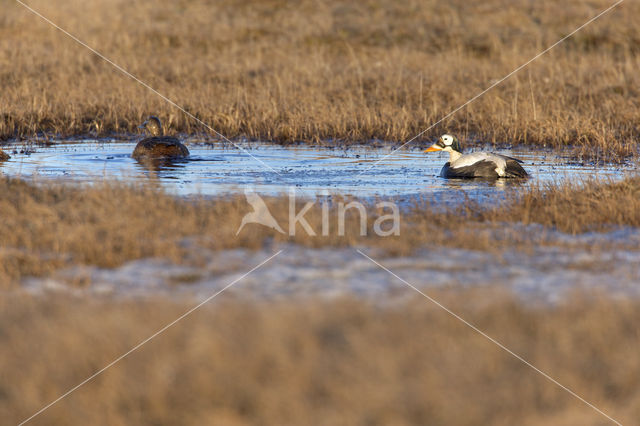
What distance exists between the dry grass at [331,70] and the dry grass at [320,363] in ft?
26.5

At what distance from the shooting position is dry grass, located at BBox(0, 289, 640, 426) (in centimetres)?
398

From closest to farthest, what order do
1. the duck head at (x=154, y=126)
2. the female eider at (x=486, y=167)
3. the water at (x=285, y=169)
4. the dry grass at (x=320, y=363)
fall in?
the dry grass at (x=320, y=363)
the water at (x=285, y=169)
the female eider at (x=486, y=167)
the duck head at (x=154, y=126)

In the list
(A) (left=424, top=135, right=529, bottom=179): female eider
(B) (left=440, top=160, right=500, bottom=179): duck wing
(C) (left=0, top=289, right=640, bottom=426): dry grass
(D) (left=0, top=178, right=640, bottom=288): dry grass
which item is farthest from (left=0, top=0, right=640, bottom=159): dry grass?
(C) (left=0, top=289, right=640, bottom=426): dry grass

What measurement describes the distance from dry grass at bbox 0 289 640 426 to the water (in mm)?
3791

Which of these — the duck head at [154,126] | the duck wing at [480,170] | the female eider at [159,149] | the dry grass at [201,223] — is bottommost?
the dry grass at [201,223]

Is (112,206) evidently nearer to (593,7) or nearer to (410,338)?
(410,338)

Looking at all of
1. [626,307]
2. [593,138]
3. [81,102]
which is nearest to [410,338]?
[626,307]

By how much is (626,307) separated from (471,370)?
1.49 meters

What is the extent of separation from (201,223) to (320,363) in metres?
3.26

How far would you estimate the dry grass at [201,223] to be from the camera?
6477 millimetres

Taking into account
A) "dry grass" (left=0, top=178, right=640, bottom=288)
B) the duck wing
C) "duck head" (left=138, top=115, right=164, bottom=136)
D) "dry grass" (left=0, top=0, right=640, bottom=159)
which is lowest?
"dry grass" (left=0, top=178, right=640, bottom=288)

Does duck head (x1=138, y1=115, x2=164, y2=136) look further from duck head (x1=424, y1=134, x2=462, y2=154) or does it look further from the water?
duck head (x1=424, y1=134, x2=462, y2=154)

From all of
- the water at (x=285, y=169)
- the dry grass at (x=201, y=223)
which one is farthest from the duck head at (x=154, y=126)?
the dry grass at (x=201, y=223)

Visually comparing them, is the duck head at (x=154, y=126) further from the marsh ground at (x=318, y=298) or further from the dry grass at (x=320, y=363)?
the dry grass at (x=320, y=363)
